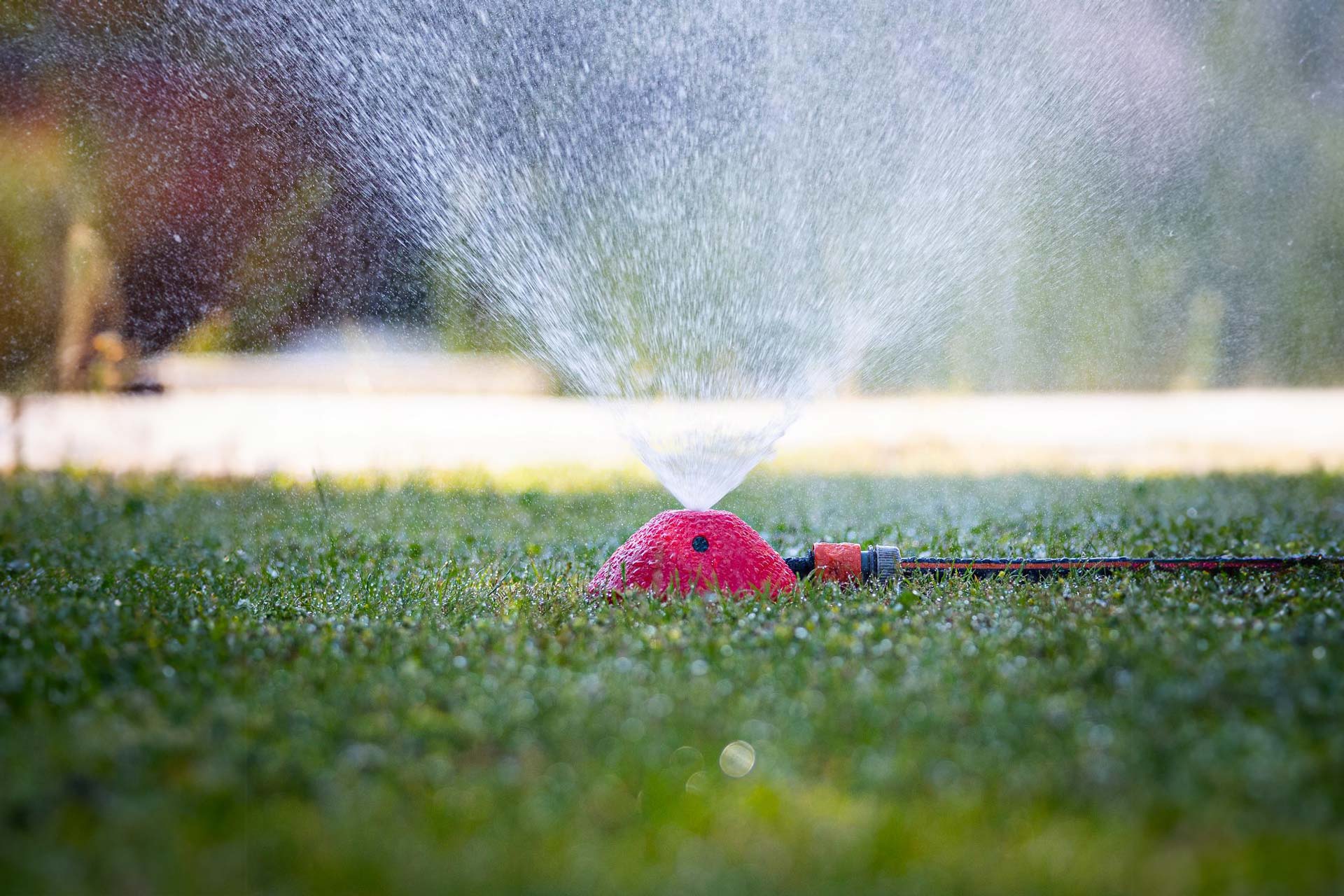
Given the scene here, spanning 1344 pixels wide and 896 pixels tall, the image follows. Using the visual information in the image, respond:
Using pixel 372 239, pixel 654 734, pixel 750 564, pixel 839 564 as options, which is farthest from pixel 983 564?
pixel 372 239

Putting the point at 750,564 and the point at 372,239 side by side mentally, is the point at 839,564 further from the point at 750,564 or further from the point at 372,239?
the point at 372,239

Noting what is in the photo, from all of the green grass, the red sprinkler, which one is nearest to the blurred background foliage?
the green grass

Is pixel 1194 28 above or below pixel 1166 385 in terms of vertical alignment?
above

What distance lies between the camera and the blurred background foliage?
932 cm

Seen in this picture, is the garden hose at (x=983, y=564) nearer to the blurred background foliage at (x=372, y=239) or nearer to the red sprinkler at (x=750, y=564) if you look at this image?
the red sprinkler at (x=750, y=564)


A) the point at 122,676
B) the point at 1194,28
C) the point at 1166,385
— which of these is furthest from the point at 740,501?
the point at 1166,385

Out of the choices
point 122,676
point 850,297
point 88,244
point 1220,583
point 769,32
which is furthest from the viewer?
point 88,244

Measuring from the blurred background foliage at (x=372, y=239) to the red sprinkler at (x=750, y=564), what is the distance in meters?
7.34

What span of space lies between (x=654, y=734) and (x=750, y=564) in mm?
1535

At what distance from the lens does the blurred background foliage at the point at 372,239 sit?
9.32 m

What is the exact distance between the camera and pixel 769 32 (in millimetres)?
8742

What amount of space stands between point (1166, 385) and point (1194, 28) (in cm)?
510

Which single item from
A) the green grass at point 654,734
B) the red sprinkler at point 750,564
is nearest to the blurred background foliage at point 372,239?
the green grass at point 654,734

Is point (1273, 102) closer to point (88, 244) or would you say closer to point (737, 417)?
point (737, 417)
